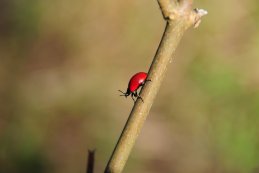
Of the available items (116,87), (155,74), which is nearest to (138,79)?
(155,74)

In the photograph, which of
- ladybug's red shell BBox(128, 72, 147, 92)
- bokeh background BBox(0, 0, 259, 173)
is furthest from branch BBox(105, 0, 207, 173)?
bokeh background BBox(0, 0, 259, 173)

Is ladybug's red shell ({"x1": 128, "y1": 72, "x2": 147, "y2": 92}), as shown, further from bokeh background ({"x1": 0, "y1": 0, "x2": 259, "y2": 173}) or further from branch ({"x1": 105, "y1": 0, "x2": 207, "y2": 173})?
bokeh background ({"x1": 0, "y1": 0, "x2": 259, "y2": 173})

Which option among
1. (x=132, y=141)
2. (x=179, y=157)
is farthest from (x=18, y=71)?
(x=132, y=141)

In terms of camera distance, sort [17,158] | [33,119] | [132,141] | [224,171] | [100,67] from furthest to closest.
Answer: [100,67]
[33,119]
[17,158]
[224,171]
[132,141]

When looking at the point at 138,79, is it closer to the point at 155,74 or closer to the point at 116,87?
the point at 155,74

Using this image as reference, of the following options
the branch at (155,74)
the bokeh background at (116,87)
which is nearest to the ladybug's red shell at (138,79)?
the branch at (155,74)

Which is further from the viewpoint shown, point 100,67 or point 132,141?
point 100,67

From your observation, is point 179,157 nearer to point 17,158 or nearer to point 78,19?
point 17,158
